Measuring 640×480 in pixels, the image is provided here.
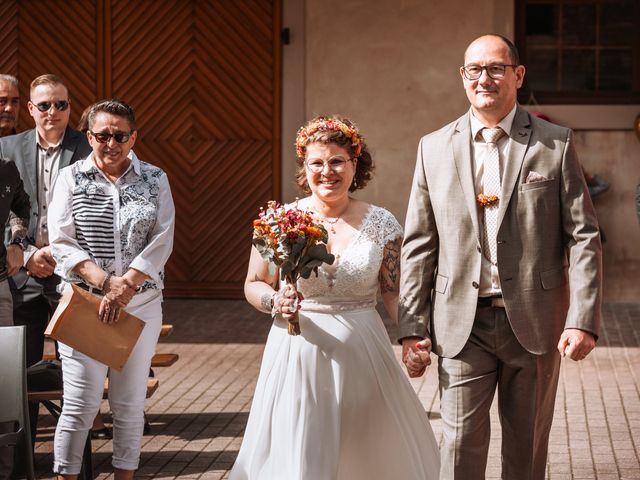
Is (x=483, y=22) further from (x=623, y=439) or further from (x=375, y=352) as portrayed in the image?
(x=375, y=352)

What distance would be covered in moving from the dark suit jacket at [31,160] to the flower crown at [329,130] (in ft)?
6.93

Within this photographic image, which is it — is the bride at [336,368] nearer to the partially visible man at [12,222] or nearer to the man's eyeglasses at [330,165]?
the man's eyeglasses at [330,165]

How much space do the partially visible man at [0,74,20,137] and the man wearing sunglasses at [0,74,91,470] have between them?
0.25m

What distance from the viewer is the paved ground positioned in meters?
7.50

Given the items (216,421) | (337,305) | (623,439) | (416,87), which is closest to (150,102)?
(416,87)

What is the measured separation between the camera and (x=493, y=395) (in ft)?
18.2

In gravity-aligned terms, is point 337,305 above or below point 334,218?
below

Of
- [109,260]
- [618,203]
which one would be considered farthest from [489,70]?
[618,203]

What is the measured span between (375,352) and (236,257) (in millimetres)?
8949

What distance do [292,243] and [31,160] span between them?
2691 millimetres

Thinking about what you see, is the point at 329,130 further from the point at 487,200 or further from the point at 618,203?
the point at 618,203

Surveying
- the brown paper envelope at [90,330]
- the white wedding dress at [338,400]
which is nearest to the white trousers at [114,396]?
the brown paper envelope at [90,330]

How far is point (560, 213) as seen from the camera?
5426 millimetres

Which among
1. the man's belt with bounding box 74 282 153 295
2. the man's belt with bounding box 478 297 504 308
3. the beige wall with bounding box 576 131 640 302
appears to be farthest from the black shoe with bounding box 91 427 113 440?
the beige wall with bounding box 576 131 640 302
